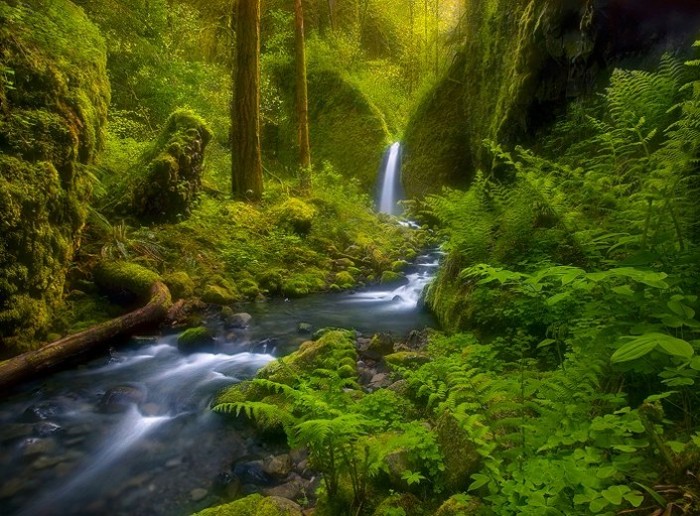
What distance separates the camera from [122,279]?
270 inches

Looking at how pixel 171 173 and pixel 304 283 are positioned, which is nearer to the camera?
pixel 171 173

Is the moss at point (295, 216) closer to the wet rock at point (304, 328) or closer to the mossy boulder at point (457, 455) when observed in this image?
the wet rock at point (304, 328)


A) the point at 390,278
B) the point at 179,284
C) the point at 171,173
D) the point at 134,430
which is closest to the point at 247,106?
the point at 171,173

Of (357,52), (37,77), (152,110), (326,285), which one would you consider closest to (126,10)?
(152,110)

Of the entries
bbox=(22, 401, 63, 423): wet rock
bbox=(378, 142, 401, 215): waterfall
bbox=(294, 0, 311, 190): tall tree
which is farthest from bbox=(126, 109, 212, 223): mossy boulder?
→ bbox=(378, 142, 401, 215): waterfall

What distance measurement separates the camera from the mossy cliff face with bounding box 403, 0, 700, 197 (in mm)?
5211

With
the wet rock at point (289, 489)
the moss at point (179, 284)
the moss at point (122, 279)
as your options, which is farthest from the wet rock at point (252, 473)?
the moss at point (179, 284)

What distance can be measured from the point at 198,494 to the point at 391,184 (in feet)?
48.1

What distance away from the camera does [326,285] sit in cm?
966

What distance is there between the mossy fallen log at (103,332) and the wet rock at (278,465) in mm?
3002

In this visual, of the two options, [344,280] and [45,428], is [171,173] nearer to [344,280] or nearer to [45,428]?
[344,280]

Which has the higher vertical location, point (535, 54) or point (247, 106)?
point (247, 106)

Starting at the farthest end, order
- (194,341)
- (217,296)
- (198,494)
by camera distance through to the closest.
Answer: (217,296) < (194,341) < (198,494)

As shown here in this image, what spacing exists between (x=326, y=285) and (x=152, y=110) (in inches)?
304
